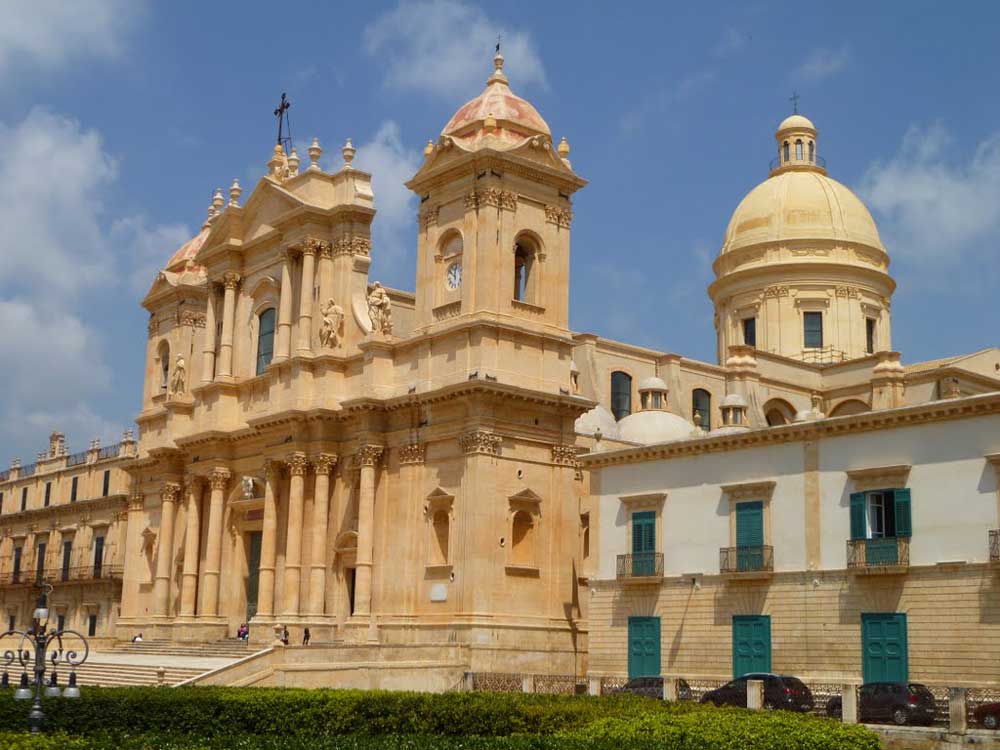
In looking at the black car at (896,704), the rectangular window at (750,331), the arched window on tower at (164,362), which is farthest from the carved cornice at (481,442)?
the rectangular window at (750,331)

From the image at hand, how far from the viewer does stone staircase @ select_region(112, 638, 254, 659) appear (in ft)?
132

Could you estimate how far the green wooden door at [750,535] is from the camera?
3241cm

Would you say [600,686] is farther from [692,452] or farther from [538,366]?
[538,366]

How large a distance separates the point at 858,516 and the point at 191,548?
25818 millimetres

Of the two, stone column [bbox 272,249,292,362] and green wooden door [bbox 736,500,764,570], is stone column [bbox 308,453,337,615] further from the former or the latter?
green wooden door [bbox 736,500,764,570]

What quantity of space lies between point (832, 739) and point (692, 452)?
15.8m

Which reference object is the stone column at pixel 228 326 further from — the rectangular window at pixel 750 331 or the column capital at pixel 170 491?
the rectangular window at pixel 750 331

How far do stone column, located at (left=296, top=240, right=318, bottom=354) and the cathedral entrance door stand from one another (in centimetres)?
718

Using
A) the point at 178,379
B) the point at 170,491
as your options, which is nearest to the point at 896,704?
the point at 170,491

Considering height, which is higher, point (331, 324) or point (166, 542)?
point (331, 324)

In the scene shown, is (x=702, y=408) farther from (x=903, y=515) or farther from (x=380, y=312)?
(x=903, y=515)

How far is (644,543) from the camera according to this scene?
35.4 meters

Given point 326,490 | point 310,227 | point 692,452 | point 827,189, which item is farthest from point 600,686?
point 827,189

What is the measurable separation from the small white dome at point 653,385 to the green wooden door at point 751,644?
62.2 ft
